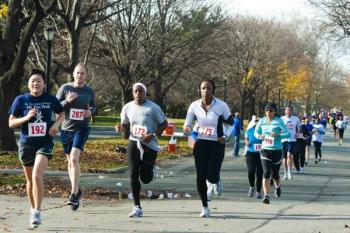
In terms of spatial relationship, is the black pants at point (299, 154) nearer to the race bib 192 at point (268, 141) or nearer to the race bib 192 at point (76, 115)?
the race bib 192 at point (268, 141)

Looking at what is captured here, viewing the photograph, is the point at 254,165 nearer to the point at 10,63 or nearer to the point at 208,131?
the point at 208,131

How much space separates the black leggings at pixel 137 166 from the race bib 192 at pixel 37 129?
1.62m

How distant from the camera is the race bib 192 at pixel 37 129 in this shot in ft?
29.1

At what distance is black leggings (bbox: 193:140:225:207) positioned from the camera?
1023cm

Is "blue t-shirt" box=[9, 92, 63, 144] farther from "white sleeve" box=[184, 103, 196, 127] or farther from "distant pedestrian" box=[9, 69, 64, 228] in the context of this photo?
"white sleeve" box=[184, 103, 196, 127]

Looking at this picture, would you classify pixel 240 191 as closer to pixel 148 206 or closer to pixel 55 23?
pixel 148 206

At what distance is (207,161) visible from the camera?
10.3 metres

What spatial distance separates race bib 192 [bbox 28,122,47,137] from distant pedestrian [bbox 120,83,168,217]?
1.62 metres

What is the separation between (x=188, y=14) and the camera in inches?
1507

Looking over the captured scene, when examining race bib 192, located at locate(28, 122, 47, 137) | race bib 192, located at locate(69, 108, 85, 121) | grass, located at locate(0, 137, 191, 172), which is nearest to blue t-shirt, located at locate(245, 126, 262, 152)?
race bib 192, located at locate(69, 108, 85, 121)

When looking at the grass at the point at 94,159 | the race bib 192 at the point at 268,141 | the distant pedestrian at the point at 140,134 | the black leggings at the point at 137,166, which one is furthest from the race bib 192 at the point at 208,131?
the grass at the point at 94,159

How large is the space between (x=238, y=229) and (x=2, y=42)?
14.0 m

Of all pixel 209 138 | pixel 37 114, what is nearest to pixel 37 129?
pixel 37 114

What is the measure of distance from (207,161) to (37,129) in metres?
2.79
